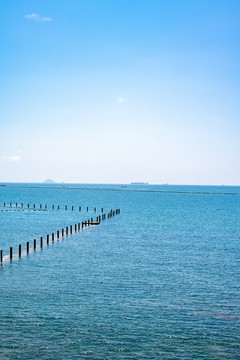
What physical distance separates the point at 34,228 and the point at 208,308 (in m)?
48.2

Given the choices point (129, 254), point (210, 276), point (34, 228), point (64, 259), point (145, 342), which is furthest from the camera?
point (34, 228)

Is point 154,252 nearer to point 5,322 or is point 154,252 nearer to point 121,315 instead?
point 121,315

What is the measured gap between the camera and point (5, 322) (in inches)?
910

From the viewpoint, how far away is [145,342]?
20.9 metres

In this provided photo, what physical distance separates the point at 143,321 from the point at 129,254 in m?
21.5

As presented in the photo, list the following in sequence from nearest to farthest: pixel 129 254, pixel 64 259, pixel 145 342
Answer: pixel 145 342, pixel 64 259, pixel 129 254

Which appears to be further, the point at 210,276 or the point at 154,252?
the point at 154,252

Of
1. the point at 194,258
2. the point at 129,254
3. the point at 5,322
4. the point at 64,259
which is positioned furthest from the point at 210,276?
the point at 5,322

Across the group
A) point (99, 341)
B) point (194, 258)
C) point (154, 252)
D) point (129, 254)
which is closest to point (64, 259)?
Answer: point (129, 254)

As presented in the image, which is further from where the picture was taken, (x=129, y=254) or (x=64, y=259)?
(x=129, y=254)

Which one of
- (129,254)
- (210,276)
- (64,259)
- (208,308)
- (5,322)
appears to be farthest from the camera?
(129,254)

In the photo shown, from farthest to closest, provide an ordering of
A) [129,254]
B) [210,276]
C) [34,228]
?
1. [34,228]
2. [129,254]
3. [210,276]

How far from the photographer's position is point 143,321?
23.7 metres

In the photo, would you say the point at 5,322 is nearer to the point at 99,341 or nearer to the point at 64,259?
the point at 99,341
